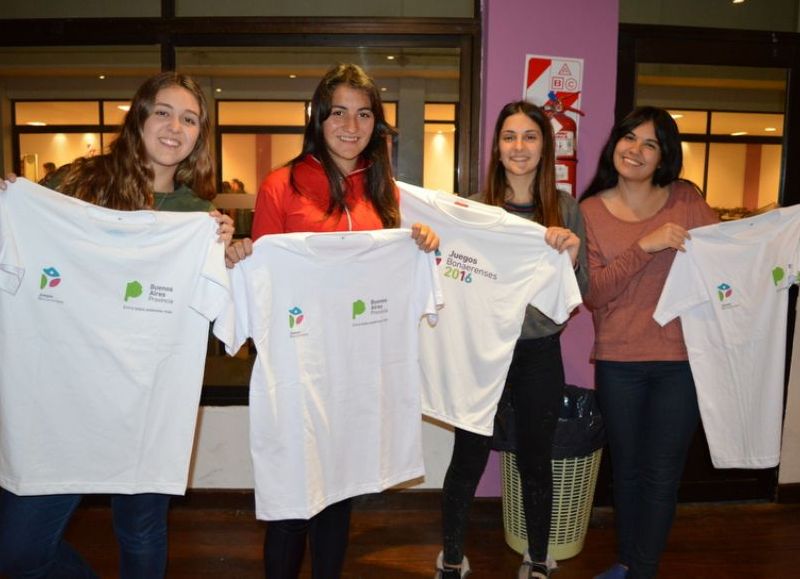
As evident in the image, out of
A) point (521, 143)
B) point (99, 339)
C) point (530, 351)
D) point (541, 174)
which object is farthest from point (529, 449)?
point (99, 339)

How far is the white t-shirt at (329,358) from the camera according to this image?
72.2 inches

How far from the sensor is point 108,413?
1.76m

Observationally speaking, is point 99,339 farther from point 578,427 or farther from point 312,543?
point 578,427

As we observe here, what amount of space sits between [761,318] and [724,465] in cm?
60

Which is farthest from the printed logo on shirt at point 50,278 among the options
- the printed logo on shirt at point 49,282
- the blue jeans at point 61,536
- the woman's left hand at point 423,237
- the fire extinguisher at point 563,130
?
the fire extinguisher at point 563,130

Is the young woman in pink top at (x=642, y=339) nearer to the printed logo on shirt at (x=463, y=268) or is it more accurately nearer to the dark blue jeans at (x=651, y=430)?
the dark blue jeans at (x=651, y=430)

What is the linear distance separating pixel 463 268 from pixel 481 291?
0.11 meters

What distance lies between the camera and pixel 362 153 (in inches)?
79.9

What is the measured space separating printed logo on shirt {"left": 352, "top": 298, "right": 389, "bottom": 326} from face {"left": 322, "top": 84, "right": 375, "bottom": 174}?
47cm

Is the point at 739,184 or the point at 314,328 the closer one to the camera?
the point at 314,328

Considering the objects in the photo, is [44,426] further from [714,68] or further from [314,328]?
[714,68]

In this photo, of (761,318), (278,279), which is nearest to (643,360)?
(761,318)

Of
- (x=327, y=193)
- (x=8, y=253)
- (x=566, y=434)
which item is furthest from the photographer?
(x=566, y=434)

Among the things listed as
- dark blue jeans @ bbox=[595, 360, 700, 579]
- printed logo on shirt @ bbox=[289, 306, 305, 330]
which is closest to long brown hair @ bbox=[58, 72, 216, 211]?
printed logo on shirt @ bbox=[289, 306, 305, 330]
